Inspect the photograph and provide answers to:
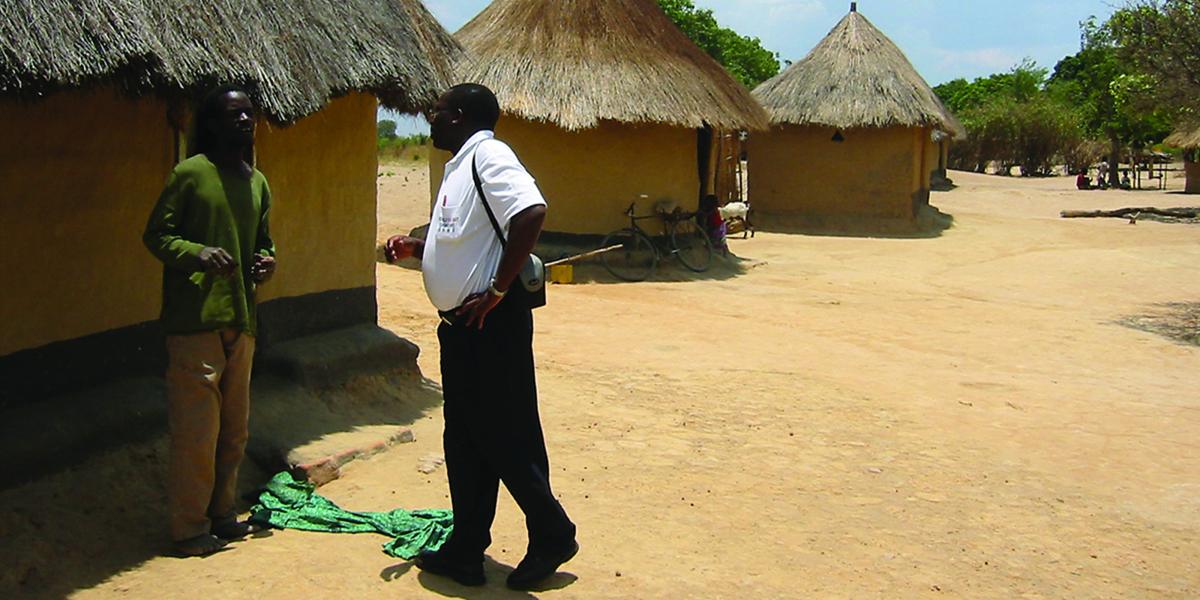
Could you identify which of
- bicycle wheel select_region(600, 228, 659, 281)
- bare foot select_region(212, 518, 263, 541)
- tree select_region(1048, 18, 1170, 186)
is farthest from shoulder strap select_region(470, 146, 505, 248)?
tree select_region(1048, 18, 1170, 186)

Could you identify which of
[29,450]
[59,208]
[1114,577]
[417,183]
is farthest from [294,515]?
[417,183]

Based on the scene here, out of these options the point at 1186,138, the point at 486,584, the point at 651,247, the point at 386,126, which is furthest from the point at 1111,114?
the point at 486,584

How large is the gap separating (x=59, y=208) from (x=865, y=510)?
12.1 ft

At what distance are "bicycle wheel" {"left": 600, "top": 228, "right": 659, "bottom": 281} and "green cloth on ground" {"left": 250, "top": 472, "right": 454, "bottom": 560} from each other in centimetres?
906

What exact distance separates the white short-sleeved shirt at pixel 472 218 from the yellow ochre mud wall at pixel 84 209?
1.91 metres

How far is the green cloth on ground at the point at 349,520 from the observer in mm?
4312

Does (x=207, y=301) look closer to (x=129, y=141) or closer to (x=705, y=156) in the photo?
(x=129, y=141)

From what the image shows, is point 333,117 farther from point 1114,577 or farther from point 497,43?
point 497,43

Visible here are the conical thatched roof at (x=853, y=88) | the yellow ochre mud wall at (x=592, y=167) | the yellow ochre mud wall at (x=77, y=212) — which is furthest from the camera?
the conical thatched roof at (x=853, y=88)

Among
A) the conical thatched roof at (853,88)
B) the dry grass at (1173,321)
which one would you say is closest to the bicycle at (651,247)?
the dry grass at (1173,321)

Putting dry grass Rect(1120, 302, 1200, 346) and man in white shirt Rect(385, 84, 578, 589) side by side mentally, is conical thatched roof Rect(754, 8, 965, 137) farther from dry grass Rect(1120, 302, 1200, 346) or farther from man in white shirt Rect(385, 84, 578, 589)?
man in white shirt Rect(385, 84, 578, 589)

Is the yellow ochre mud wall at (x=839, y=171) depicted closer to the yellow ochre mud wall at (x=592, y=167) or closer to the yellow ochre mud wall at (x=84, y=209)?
the yellow ochre mud wall at (x=592, y=167)

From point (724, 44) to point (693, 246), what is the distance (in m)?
27.3

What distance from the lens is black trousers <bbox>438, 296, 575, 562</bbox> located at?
12.6 ft
